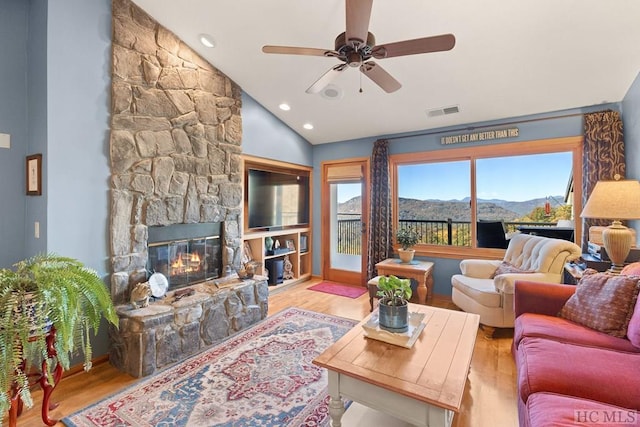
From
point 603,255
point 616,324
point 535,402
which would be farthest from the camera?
point 603,255

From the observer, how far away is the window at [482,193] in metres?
3.85

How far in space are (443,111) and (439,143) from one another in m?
0.59

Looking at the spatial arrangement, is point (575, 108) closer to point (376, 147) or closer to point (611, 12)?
point (611, 12)

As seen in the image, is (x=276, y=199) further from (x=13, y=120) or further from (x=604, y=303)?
(x=604, y=303)

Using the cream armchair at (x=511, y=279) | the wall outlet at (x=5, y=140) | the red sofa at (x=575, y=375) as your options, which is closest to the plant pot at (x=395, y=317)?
the red sofa at (x=575, y=375)

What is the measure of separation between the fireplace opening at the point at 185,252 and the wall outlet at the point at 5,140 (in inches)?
50.0

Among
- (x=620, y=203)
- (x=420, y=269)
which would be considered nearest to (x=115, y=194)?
(x=420, y=269)

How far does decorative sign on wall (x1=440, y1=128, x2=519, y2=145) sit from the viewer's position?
3.68 meters

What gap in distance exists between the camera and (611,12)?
6.94 ft

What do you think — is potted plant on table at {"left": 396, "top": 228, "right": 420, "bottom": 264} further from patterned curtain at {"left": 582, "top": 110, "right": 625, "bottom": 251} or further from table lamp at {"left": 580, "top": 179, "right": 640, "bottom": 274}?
table lamp at {"left": 580, "top": 179, "right": 640, "bottom": 274}

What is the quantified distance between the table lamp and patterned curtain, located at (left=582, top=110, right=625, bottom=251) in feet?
3.22

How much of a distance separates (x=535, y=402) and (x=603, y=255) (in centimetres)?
209
